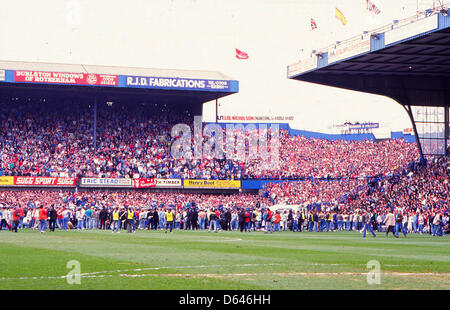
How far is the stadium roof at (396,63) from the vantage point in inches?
1818

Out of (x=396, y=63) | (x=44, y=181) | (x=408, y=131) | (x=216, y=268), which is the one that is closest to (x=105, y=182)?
(x=44, y=181)

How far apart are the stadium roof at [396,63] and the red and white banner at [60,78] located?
20487 millimetres

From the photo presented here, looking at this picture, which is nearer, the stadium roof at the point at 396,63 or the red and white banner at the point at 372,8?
the stadium roof at the point at 396,63

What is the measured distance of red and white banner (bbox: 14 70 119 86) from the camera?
67375 mm

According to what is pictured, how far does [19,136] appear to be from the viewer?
70812 mm

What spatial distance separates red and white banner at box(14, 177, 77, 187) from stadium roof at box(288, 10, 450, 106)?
22670mm

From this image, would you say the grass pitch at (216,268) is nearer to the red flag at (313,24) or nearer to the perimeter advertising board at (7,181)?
the red flag at (313,24)

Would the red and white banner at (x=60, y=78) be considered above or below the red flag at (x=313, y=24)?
below

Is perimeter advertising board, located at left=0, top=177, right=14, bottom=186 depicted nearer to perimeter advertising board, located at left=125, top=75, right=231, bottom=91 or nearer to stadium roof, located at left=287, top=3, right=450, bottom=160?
perimeter advertising board, located at left=125, top=75, right=231, bottom=91

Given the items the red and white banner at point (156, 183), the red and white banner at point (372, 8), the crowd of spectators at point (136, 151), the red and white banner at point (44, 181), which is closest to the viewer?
the red and white banner at point (372, 8)

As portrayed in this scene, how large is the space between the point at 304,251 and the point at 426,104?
136ft

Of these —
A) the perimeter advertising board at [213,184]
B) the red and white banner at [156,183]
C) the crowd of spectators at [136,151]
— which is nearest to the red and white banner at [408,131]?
the crowd of spectators at [136,151]

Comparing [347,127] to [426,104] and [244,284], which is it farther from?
[244,284]
